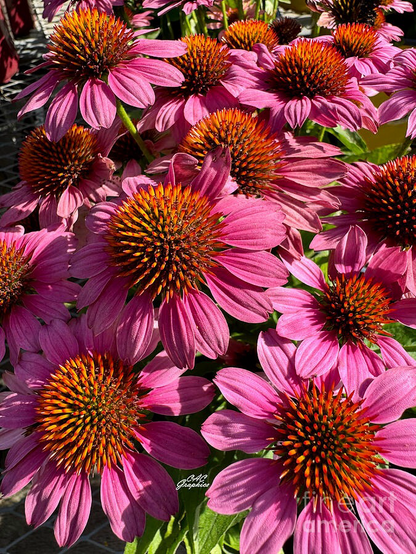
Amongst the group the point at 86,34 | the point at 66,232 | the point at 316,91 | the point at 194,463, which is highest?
the point at 86,34

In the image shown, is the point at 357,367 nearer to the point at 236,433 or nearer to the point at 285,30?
the point at 236,433

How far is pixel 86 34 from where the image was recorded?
0.77 metres

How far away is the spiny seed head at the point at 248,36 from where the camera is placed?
1.06 meters

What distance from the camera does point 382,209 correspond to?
0.76 meters

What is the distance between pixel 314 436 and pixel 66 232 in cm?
55

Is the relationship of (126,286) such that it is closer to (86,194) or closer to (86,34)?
(86,194)

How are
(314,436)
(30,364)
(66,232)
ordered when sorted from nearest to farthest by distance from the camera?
(314,436), (30,364), (66,232)

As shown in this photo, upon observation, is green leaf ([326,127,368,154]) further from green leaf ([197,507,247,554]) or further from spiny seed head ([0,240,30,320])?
green leaf ([197,507,247,554])

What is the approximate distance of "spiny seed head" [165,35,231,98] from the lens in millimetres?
849

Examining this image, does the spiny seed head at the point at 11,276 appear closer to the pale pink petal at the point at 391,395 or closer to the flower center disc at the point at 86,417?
the flower center disc at the point at 86,417

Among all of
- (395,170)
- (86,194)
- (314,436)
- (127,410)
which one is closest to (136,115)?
(86,194)

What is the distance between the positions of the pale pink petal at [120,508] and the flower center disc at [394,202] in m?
0.54

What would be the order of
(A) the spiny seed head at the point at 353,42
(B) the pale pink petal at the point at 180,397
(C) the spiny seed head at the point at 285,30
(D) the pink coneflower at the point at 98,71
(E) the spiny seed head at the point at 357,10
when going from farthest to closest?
(C) the spiny seed head at the point at 285,30, (E) the spiny seed head at the point at 357,10, (A) the spiny seed head at the point at 353,42, (D) the pink coneflower at the point at 98,71, (B) the pale pink petal at the point at 180,397

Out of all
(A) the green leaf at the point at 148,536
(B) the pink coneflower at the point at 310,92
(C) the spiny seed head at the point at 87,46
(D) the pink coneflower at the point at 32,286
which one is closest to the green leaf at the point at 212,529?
(A) the green leaf at the point at 148,536
